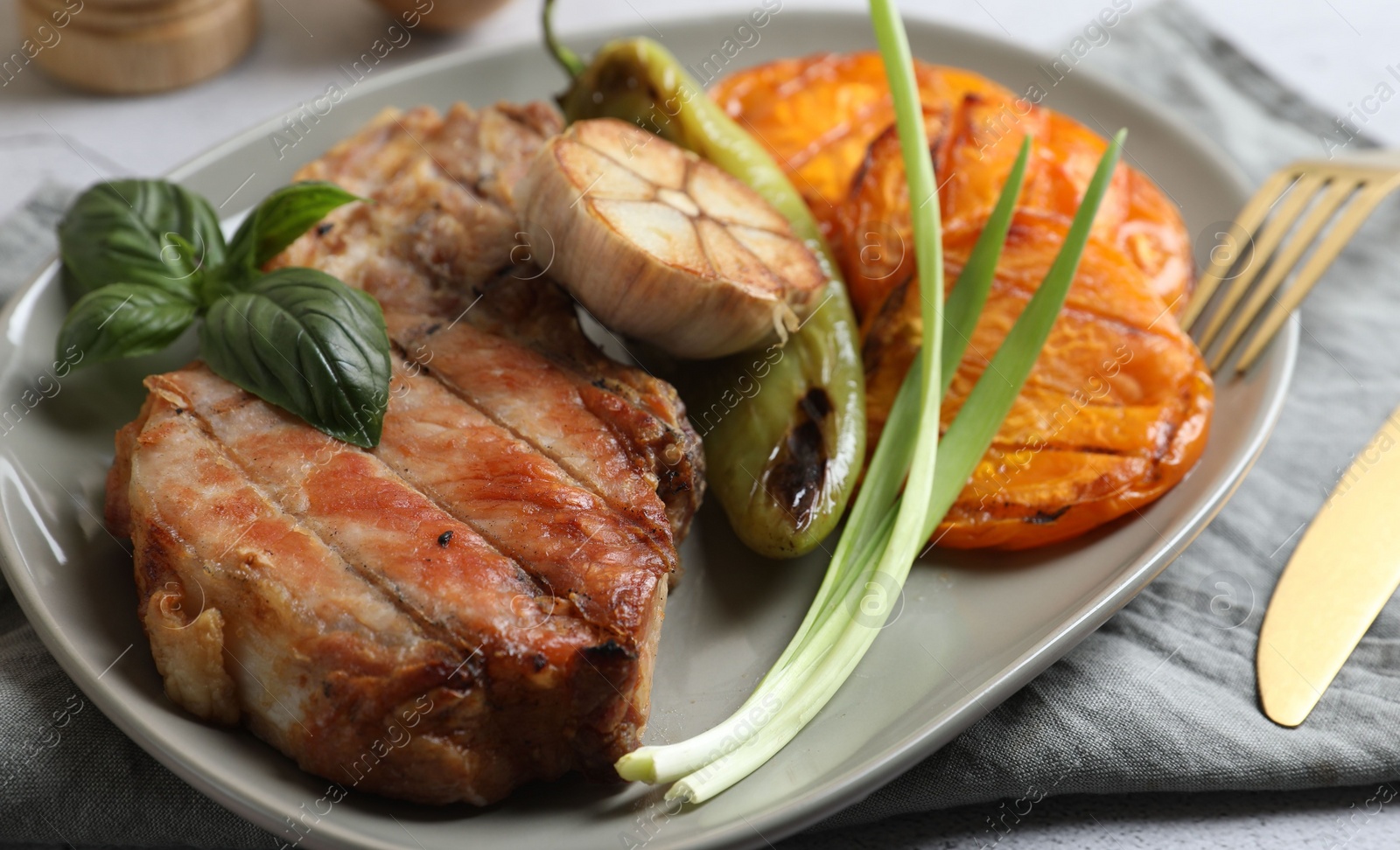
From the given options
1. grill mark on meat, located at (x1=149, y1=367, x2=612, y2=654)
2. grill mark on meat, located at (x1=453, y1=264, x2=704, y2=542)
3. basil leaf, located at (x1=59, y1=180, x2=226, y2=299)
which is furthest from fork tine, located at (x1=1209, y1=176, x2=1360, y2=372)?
basil leaf, located at (x1=59, y1=180, x2=226, y2=299)

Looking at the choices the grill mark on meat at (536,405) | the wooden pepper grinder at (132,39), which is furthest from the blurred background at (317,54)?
the grill mark on meat at (536,405)

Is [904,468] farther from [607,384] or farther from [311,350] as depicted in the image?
[311,350]

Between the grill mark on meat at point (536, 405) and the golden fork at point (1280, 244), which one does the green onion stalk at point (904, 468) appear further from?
the golden fork at point (1280, 244)

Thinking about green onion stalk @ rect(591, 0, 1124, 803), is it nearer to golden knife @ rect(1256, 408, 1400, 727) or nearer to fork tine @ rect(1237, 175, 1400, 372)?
fork tine @ rect(1237, 175, 1400, 372)

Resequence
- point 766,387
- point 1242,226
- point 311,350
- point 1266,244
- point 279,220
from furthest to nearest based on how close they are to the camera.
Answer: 1. point 1242,226
2. point 1266,244
3. point 766,387
4. point 279,220
5. point 311,350

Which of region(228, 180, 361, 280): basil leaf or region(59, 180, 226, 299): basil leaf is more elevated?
region(228, 180, 361, 280): basil leaf

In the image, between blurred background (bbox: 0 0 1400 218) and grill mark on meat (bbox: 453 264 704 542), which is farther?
blurred background (bbox: 0 0 1400 218)

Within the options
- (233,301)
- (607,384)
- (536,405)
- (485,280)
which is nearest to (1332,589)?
(607,384)
